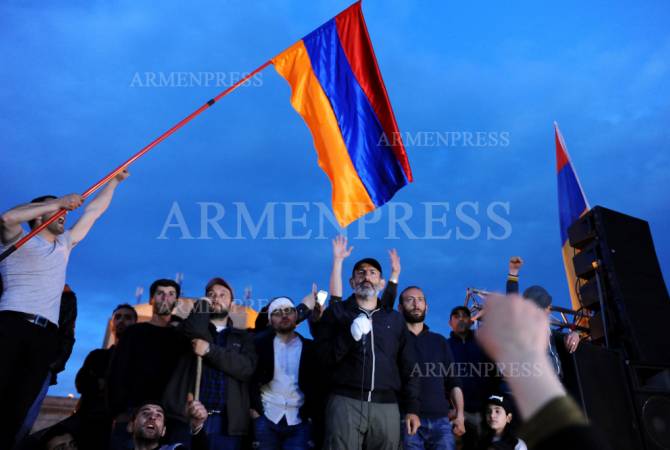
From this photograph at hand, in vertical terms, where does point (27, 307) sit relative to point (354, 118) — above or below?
below

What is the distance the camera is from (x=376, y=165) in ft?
21.6

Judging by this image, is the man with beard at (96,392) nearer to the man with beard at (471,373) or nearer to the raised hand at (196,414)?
the raised hand at (196,414)

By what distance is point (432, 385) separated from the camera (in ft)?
17.3

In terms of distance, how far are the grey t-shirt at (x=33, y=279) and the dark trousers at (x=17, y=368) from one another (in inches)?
4.2

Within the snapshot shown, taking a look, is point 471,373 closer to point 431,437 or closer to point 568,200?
point 431,437

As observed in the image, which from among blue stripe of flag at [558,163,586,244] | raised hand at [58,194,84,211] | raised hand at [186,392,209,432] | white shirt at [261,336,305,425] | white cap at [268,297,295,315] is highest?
blue stripe of flag at [558,163,586,244]

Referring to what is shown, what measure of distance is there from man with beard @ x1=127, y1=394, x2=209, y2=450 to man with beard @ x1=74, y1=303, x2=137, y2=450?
0.53m

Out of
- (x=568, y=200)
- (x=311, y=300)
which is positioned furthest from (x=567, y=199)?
(x=311, y=300)

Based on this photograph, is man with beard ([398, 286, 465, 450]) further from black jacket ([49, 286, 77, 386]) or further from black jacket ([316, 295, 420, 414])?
black jacket ([49, 286, 77, 386])

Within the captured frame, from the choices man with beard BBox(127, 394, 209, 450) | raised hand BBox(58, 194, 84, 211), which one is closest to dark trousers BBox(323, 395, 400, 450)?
man with beard BBox(127, 394, 209, 450)

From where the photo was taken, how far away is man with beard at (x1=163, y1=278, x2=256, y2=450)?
460 centimetres

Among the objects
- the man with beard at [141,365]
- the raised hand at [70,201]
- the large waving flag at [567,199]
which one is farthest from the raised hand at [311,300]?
the large waving flag at [567,199]

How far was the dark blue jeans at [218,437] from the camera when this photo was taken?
15.1ft

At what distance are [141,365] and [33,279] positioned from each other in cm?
142
